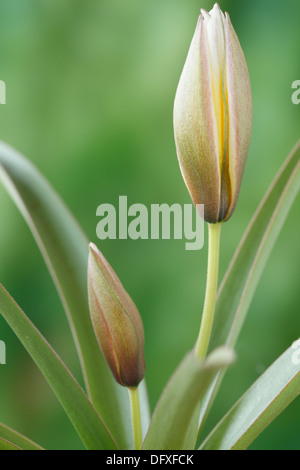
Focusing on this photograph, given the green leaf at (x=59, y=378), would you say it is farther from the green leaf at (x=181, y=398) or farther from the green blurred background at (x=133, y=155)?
the green blurred background at (x=133, y=155)

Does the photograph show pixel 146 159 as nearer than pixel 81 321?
No

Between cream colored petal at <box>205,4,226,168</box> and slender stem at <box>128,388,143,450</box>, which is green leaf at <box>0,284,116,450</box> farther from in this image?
cream colored petal at <box>205,4,226,168</box>

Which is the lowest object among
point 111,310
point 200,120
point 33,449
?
point 33,449

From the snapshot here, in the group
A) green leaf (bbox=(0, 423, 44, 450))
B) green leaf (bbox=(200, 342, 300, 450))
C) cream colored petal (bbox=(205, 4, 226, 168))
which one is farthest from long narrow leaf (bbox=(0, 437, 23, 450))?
cream colored petal (bbox=(205, 4, 226, 168))

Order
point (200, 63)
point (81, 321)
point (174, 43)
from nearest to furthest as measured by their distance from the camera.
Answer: point (200, 63)
point (81, 321)
point (174, 43)

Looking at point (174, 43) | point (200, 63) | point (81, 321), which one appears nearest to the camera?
point (200, 63)
